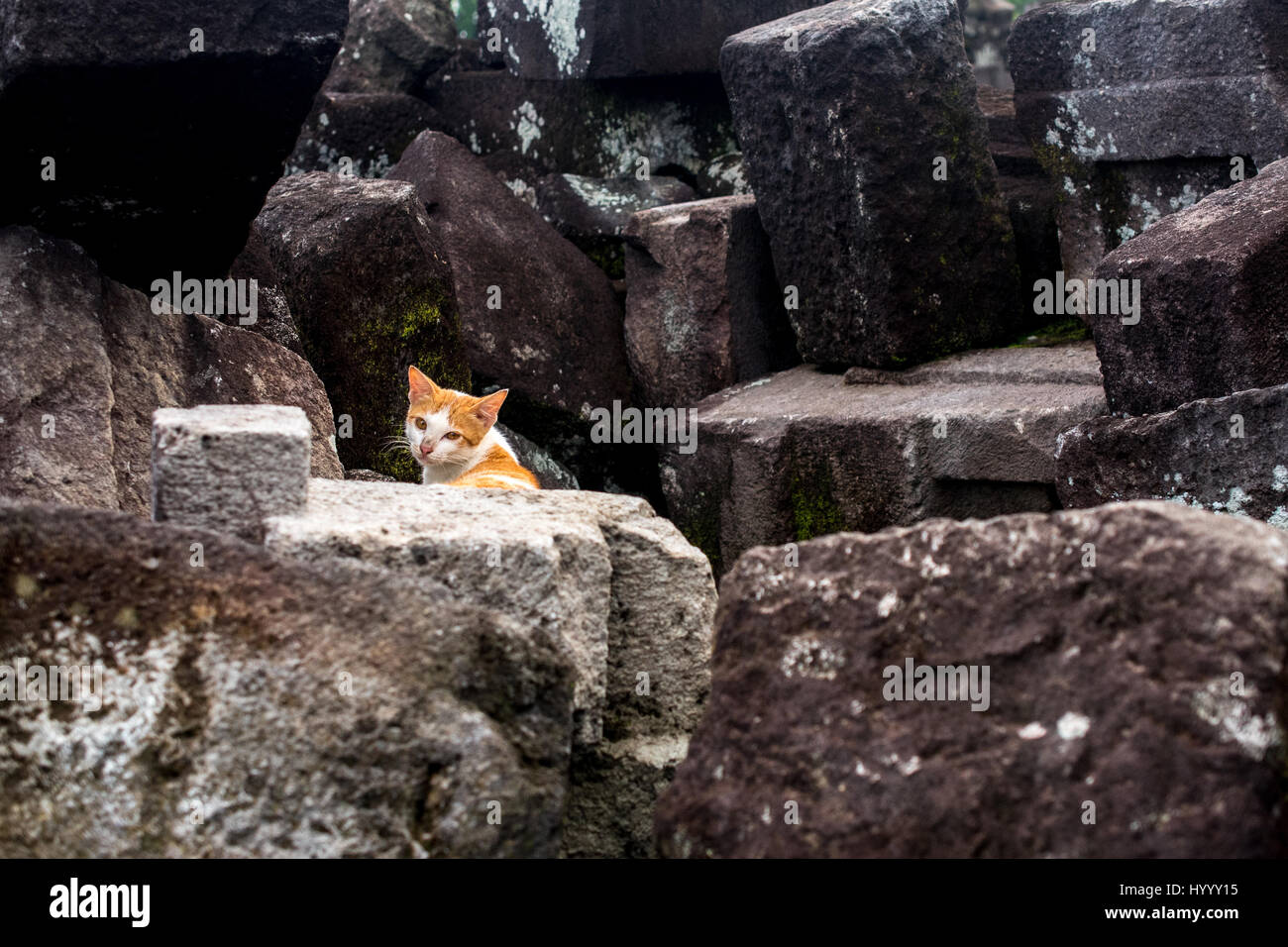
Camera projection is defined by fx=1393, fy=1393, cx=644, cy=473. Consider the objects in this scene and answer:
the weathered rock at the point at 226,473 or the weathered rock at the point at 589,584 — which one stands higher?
the weathered rock at the point at 226,473

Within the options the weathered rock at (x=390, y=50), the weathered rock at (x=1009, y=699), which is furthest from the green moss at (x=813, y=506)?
the weathered rock at (x=390, y=50)

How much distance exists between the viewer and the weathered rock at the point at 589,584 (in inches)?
108

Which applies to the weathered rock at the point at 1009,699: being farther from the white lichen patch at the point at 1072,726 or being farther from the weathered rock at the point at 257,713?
the weathered rock at the point at 257,713

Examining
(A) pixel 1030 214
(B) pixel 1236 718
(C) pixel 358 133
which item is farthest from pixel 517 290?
(B) pixel 1236 718

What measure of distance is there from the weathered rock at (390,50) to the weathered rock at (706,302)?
97.3 inches

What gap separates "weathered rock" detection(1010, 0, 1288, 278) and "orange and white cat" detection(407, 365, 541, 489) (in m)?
2.73

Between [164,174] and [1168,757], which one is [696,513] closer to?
[164,174]

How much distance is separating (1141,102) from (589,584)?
12.5ft

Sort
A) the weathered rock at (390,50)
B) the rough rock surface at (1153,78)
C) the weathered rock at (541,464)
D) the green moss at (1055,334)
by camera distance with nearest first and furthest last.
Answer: the rough rock surface at (1153,78), the green moss at (1055,334), the weathered rock at (541,464), the weathered rock at (390,50)

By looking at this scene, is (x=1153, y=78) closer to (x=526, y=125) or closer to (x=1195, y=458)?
(x=1195, y=458)

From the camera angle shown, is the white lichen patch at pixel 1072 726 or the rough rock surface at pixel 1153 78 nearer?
the white lichen patch at pixel 1072 726

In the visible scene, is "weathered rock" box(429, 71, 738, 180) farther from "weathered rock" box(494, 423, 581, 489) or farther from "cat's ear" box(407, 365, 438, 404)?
"cat's ear" box(407, 365, 438, 404)

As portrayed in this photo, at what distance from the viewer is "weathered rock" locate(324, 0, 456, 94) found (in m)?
8.66

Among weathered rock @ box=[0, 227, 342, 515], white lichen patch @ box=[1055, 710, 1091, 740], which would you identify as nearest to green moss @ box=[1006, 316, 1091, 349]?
weathered rock @ box=[0, 227, 342, 515]
